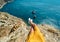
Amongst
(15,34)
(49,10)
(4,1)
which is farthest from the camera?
(4,1)

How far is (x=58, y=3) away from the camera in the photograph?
73875mm

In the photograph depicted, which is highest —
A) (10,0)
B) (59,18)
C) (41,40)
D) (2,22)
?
(41,40)

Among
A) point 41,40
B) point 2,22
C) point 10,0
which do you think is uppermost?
point 41,40

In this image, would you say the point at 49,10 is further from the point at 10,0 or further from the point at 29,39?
the point at 29,39

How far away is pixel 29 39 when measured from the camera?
992 centimetres

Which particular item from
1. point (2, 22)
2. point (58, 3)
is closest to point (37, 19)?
point (58, 3)

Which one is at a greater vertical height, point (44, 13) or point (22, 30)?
point (22, 30)

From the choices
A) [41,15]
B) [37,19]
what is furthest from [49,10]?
[37,19]

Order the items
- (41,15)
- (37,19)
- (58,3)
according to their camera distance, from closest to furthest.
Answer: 1. (37,19)
2. (41,15)
3. (58,3)

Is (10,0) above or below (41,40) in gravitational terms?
below

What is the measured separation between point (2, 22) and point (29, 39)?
15.5 metres

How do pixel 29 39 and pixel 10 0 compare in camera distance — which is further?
pixel 10 0

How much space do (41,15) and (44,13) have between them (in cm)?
234

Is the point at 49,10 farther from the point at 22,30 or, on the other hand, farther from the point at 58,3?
the point at 22,30
